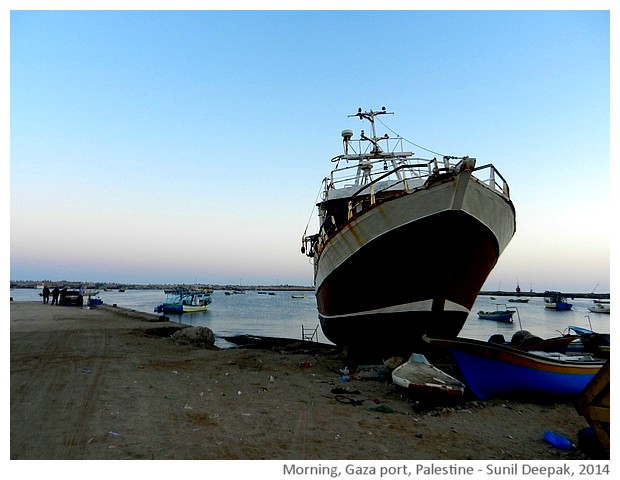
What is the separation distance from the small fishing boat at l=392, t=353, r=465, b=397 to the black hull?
184cm

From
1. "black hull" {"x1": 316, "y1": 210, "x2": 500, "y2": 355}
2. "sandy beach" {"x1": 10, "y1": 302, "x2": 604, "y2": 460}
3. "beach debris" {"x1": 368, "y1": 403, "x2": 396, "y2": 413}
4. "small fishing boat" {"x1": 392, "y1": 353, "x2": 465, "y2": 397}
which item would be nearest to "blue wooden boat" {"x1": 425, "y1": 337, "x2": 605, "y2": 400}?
"sandy beach" {"x1": 10, "y1": 302, "x2": 604, "y2": 460}

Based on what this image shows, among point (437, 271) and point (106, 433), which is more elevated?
point (437, 271)

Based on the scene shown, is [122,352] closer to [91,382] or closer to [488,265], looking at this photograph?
[91,382]

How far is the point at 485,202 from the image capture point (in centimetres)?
965

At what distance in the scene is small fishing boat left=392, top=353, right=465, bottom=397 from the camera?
7.19m

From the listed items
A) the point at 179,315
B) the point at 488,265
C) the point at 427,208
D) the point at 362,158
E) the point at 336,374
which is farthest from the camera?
the point at 179,315

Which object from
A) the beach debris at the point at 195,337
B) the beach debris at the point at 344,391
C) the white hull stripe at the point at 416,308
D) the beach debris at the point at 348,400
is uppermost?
the white hull stripe at the point at 416,308

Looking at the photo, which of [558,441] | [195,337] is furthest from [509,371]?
[195,337]

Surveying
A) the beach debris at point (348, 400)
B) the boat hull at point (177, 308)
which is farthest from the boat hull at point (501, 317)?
the beach debris at point (348, 400)

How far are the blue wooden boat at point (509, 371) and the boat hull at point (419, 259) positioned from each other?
8.05 feet

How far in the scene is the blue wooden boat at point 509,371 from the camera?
740 centimetres

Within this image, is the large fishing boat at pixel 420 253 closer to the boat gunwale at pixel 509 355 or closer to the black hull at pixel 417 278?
the black hull at pixel 417 278

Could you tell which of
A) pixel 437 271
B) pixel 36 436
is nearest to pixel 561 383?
pixel 437 271

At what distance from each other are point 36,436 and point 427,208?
880 centimetres
